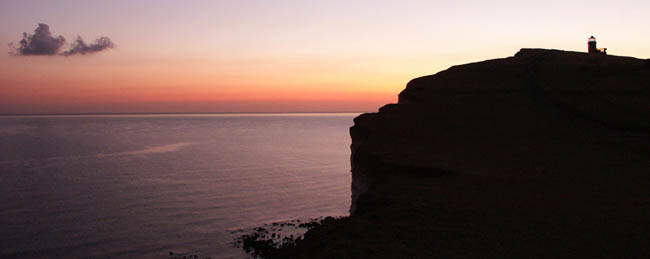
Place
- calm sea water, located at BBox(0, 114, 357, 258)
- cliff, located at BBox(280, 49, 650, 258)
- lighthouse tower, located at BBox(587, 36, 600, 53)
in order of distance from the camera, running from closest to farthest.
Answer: cliff, located at BBox(280, 49, 650, 258) → calm sea water, located at BBox(0, 114, 357, 258) → lighthouse tower, located at BBox(587, 36, 600, 53)

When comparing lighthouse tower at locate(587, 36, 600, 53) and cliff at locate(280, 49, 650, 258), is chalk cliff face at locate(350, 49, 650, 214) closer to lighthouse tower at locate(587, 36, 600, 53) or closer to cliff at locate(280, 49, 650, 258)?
cliff at locate(280, 49, 650, 258)

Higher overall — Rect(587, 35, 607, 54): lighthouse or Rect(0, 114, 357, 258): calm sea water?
Rect(587, 35, 607, 54): lighthouse

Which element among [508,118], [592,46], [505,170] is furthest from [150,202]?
[592,46]

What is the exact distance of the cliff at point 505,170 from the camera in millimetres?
9047

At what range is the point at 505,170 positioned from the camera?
15.4m

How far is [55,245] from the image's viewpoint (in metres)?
22.8

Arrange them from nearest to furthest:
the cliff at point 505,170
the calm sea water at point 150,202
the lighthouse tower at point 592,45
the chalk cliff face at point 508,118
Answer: the cliff at point 505,170 < the chalk cliff face at point 508,118 < the calm sea water at point 150,202 < the lighthouse tower at point 592,45

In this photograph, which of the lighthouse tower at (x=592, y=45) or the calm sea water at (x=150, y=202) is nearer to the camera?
the calm sea water at (x=150, y=202)

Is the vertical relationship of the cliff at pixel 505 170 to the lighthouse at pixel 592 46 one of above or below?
below

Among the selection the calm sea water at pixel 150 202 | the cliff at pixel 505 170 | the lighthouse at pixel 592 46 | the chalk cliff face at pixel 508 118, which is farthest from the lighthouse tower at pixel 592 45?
the calm sea water at pixel 150 202

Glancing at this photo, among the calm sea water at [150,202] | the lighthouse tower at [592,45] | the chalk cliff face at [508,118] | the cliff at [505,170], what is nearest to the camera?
the cliff at [505,170]

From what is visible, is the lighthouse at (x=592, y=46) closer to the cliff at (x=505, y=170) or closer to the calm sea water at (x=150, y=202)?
the cliff at (x=505, y=170)

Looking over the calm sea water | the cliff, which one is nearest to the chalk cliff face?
the cliff

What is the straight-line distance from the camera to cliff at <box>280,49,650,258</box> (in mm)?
9047
